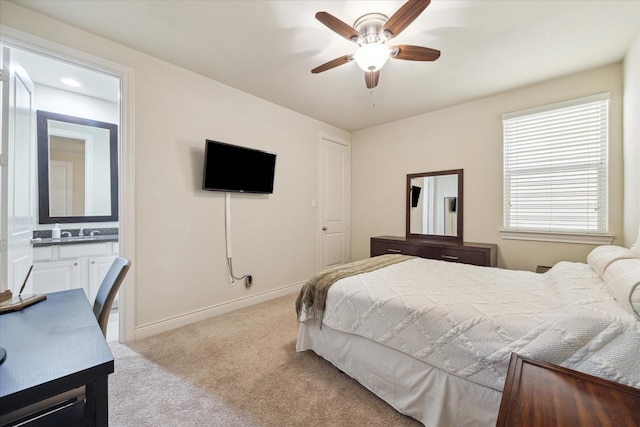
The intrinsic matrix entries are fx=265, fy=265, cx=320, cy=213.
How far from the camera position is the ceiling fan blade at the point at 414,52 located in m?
1.92

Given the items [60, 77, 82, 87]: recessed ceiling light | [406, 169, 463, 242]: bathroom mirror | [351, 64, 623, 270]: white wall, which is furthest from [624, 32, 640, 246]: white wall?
[60, 77, 82, 87]: recessed ceiling light

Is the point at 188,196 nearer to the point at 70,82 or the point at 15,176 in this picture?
the point at 15,176

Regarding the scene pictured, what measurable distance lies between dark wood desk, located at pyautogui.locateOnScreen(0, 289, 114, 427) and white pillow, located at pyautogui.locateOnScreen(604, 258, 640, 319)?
1880mm

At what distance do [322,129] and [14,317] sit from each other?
3.85 meters

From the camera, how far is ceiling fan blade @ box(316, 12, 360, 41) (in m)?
1.60

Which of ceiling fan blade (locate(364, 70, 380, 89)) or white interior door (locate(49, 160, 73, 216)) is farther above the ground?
ceiling fan blade (locate(364, 70, 380, 89))

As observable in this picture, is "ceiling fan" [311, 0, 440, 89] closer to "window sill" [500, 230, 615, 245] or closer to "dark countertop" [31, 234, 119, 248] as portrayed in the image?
"window sill" [500, 230, 615, 245]

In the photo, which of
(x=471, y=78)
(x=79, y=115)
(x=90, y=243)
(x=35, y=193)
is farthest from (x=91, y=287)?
(x=471, y=78)

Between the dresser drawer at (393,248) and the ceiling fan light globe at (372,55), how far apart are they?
7.78 ft

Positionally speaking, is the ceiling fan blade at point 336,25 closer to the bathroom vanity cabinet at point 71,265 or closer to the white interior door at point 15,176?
the white interior door at point 15,176

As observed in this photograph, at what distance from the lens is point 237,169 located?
120 inches

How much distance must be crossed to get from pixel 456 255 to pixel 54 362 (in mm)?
3399

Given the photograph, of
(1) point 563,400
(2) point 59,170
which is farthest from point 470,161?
(2) point 59,170

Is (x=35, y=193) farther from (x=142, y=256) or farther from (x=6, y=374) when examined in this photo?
(x=6, y=374)
